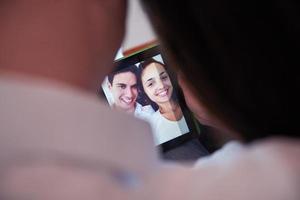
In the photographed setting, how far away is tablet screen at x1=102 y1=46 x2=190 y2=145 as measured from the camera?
68cm

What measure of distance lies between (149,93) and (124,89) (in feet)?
0.12

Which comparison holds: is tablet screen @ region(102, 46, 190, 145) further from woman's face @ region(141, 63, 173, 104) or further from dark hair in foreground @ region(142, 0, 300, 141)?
dark hair in foreground @ region(142, 0, 300, 141)

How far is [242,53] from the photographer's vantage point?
321 millimetres

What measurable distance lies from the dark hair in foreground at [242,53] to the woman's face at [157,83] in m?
0.33

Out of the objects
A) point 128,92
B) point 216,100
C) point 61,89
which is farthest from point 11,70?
point 128,92

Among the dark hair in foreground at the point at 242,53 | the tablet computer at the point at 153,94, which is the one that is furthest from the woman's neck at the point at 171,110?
the dark hair in foreground at the point at 242,53

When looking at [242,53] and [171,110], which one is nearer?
[242,53]

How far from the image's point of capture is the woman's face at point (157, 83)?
0.69 metres

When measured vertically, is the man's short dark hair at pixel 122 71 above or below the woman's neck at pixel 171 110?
above

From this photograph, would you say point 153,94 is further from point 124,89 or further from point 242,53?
point 242,53

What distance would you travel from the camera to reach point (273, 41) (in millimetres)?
319

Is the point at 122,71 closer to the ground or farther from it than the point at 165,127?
farther from it

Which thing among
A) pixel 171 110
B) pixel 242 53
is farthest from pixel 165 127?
pixel 242 53

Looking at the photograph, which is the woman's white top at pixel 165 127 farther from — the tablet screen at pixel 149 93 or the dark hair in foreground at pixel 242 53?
the dark hair in foreground at pixel 242 53
